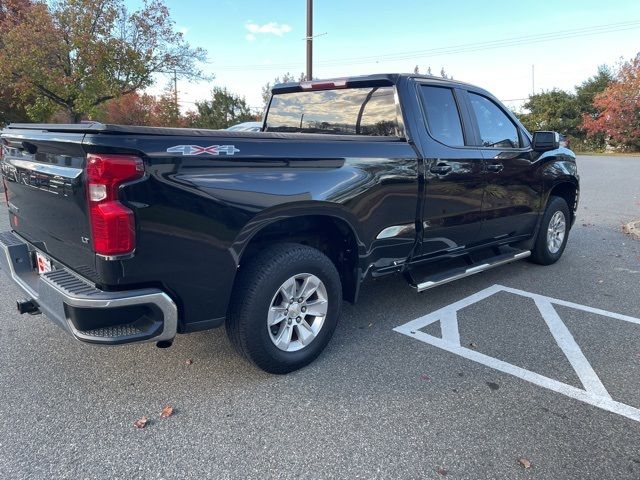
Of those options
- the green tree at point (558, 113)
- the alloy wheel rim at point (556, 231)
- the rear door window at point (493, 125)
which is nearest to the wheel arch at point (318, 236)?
the rear door window at point (493, 125)

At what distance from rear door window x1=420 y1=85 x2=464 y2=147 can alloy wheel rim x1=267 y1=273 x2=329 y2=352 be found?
1.66 meters

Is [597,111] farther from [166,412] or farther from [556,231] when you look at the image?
[166,412]

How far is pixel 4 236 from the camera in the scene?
343cm

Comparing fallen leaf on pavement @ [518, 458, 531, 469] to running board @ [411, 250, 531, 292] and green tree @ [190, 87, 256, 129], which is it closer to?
running board @ [411, 250, 531, 292]

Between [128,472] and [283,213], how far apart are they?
1.56 m

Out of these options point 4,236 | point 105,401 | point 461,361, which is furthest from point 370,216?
point 4,236

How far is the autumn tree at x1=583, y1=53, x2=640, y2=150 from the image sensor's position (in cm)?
3638

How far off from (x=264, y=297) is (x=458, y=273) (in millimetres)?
2037

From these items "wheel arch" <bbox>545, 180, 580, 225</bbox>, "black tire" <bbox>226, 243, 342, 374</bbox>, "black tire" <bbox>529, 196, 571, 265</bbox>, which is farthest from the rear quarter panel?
"wheel arch" <bbox>545, 180, 580, 225</bbox>

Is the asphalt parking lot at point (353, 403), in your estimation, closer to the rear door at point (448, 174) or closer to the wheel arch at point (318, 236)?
the wheel arch at point (318, 236)

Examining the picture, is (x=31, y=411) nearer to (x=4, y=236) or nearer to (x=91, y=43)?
(x=4, y=236)

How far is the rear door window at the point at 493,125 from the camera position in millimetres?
4426

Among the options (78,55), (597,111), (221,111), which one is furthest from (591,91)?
(78,55)

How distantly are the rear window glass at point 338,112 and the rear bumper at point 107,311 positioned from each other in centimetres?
223
